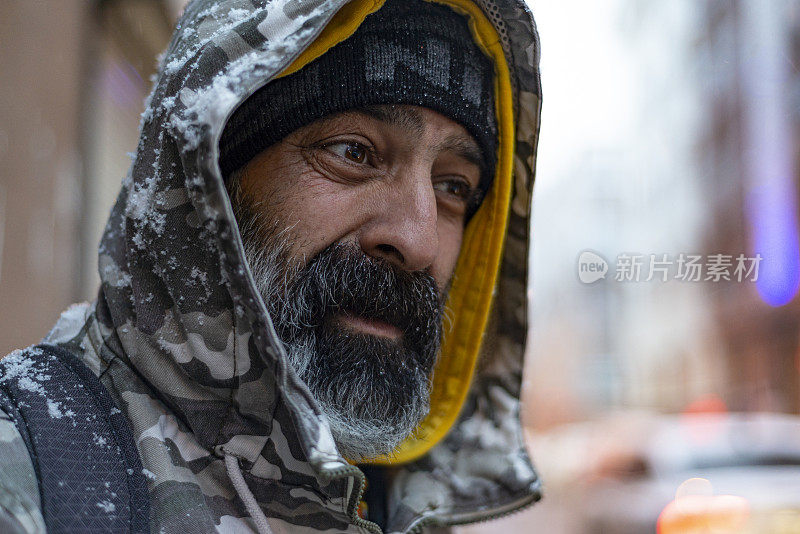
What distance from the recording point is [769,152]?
625cm

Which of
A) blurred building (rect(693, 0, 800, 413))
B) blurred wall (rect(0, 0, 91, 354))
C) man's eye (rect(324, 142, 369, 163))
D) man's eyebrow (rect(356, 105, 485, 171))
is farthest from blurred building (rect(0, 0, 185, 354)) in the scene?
blurred building (rect(693, 0, 800, 413))

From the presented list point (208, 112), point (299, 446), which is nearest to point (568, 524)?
point (299, 446)

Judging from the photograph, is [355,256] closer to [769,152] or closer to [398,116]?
[398,116]

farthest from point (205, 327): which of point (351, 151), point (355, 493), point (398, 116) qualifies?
point (398, 116)

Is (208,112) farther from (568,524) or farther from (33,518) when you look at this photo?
(568,524)

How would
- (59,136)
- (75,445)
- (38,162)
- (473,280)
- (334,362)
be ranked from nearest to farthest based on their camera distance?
1. (75,445)
2. (334,362)
3. (473,280)
4. (38,162)
5. (59,136)

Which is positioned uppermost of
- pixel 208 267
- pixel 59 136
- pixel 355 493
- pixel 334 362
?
pixel 59 136

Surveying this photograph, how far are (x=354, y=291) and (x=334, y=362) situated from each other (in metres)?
0.17

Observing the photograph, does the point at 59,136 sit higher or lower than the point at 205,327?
higher

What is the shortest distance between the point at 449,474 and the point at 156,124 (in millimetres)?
1306

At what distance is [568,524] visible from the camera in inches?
235

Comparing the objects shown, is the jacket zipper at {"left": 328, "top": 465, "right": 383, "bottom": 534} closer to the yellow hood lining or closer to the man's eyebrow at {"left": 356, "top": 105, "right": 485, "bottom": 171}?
the yellow hood lining

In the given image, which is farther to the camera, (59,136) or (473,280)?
(59,136)

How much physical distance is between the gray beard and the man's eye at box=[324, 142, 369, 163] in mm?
239
